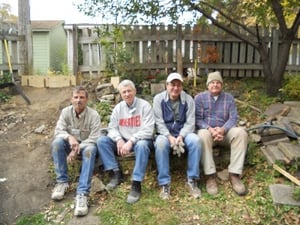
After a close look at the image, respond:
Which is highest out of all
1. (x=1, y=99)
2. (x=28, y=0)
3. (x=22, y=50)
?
(x=28, y=0)

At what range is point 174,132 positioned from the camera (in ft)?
13.1

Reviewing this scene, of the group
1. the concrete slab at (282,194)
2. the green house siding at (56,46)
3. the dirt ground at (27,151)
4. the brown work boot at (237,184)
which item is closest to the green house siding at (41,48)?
the green house siding at (56,46)

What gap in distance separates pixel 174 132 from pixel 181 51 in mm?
4014

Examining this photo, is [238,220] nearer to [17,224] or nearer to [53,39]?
[17,224]

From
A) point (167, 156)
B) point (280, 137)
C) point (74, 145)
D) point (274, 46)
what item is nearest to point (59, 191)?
point (74, 145)

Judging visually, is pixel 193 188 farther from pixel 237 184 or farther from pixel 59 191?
pixel 59 191

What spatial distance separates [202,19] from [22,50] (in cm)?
409

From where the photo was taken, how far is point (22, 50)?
800 centimetres

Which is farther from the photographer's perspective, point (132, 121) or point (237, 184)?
point (132, 121)

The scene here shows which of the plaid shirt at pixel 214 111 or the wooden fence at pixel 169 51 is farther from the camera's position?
the wooden fence at pixel 169 51

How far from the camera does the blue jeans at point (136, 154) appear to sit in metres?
3.65

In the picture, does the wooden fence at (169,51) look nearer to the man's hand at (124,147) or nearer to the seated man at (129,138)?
the seated man at (129,138)

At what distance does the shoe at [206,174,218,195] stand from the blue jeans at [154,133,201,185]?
6.8 inches

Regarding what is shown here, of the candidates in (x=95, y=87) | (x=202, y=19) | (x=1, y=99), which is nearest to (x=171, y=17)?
(x=202, y=19)
